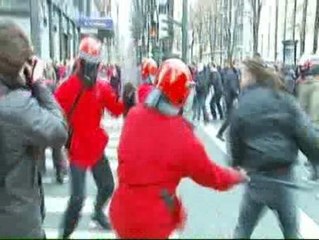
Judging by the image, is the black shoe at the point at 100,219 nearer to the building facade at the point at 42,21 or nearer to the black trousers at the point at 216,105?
the building facade at the point at 42,21

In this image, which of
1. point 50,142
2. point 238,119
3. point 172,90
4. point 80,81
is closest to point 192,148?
point 172,90

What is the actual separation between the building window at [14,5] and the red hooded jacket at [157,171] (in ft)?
91.6

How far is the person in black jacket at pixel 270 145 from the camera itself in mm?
5145

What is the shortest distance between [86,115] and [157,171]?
288 centimetres

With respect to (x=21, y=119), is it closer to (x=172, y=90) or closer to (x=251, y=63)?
(x=172, y=90)

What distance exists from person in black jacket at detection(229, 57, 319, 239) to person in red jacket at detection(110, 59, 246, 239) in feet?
4.07

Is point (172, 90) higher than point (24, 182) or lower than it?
higher

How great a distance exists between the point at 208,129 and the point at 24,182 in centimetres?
1508

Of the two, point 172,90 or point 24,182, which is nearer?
point 24,182

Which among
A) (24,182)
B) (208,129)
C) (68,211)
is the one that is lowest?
(208,129)

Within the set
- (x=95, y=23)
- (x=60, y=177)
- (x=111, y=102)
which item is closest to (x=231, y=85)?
(x=60, y=177)

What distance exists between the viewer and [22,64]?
3518mm

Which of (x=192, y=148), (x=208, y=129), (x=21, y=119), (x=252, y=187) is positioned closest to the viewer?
(x=21, y=119)

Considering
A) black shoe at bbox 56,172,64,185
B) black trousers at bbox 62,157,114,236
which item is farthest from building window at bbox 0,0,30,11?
black trousers at bbox 62,157,114,236
